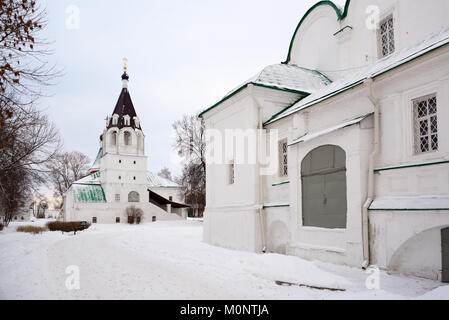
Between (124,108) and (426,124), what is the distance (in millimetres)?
33912

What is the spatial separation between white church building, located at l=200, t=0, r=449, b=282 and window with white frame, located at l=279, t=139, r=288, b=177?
0.03 metres

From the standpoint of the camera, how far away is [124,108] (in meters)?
38.0

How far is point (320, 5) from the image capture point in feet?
46.6

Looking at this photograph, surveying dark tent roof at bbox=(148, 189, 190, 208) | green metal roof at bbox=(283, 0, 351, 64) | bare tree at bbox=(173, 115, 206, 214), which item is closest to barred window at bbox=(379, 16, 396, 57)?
green metal roof at bbox=(283, 0, 351, 64)

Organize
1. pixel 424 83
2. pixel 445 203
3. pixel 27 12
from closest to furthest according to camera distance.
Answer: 1. pixel 445 203
2. pixel 27 12
3. pixel 424 83

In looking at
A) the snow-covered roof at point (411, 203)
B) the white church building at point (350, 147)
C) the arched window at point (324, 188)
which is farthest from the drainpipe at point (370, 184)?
Answer: the arched window at point (324, 188)

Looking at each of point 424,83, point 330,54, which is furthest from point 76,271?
point 330,54

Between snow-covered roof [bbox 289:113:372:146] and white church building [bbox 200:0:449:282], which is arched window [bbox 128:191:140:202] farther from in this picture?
snow-covered roof [bbox 289:113:372:146]

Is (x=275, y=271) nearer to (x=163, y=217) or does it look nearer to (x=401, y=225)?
(x=401, y=225)

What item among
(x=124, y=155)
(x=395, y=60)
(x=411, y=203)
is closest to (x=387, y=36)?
(x=395, y=60)

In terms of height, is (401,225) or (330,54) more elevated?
(330,54)

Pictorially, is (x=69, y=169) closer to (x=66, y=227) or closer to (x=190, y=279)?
(x=66, y=227)

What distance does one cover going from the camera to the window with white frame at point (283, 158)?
12.2 meters

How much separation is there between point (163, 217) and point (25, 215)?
75.5ft
